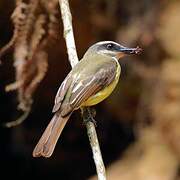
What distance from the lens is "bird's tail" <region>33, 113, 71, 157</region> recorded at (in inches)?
128

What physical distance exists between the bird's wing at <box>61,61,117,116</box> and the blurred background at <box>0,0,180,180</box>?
160cm

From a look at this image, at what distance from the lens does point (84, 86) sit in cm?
362

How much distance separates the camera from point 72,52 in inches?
137

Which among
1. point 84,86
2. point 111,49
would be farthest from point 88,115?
point 111,49

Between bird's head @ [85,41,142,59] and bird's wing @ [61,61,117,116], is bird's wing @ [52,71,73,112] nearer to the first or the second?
bird's wing @ [61,61,117,116]

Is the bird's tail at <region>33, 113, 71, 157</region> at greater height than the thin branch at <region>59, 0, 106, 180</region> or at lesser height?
lesser

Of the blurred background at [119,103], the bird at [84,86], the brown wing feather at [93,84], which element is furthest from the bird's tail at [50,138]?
the blurred background at [119,103]

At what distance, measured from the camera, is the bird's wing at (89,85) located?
3525mm

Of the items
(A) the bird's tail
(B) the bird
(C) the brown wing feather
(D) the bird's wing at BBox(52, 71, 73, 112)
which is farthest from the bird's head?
(A) the bird's tail

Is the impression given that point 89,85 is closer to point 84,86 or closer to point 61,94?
point 84,86

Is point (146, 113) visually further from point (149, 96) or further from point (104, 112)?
point (104, 112)

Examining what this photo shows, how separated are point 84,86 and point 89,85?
1.3 inches

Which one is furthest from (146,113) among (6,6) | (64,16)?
(64,16)

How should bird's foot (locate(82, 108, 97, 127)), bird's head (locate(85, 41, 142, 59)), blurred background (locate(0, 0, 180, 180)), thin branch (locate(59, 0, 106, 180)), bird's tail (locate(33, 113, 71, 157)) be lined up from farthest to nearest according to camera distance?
1. blurred background (locate(0, 0, 180, 180))
2. bird's head (locate(85, 41, 142, 59))
3. bird's foot (locate(82, 108, 97, 127))
4. bird's tail (locate(33, 113, 71, 157))
5. thin branch (locate(59, 0, 106, 180))
